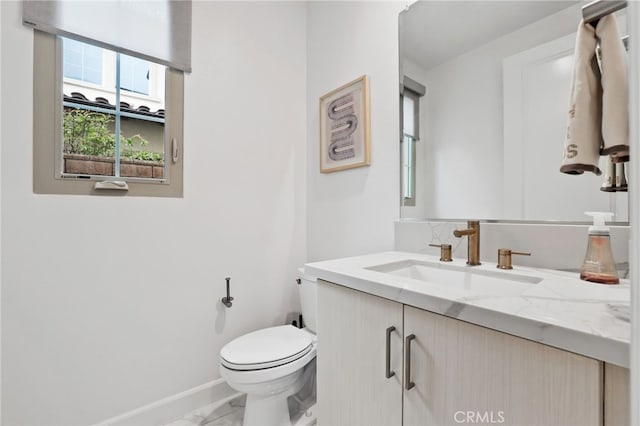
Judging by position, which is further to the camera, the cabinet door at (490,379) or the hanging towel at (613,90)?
the hanging towel at (613,90)

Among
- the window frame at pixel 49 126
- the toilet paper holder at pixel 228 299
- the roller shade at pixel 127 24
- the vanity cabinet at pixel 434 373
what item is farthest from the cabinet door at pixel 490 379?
the roller shade at pixel 127 24

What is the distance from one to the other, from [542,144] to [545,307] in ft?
2.16

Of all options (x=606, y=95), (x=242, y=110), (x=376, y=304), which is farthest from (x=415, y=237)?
(x=242, y=110)

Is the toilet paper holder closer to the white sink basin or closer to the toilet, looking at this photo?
the toilet

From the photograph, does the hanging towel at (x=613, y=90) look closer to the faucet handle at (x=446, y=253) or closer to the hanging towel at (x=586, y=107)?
the hanging towel at (x=586, y=107)

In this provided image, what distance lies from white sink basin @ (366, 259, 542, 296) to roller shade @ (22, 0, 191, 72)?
4.78 feet

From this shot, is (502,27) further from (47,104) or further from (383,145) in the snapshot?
(47,104)

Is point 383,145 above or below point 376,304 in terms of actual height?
above

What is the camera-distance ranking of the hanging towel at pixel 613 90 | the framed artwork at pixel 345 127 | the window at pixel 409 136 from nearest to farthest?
the hanging towel at pixel 613 90 < the window at pixel 409 136 < the framed artwork at pixel 345 127

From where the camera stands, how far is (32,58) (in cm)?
117

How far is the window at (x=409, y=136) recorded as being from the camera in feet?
4.45

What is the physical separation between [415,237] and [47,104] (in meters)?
1.68

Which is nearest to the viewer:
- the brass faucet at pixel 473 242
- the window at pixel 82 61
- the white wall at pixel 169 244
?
the brass faucet at pixel 473 242

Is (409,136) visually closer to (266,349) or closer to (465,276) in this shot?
(465,276)
